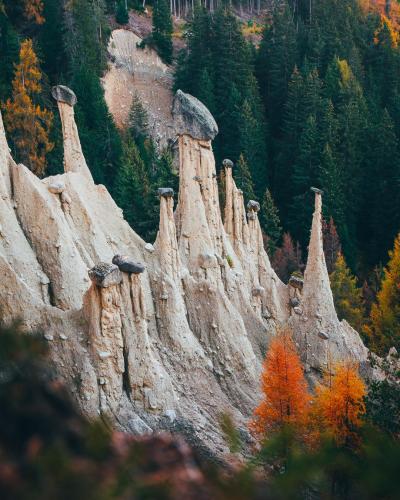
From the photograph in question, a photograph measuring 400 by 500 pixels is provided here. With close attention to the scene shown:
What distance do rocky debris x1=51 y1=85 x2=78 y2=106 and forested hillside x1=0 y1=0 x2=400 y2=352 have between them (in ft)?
52.4

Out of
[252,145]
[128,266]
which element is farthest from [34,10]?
[128,266]

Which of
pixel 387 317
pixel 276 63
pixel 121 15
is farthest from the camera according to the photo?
pixel 121 15

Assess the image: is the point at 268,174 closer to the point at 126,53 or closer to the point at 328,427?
the point at 126,53

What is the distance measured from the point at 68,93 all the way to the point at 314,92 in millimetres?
35982

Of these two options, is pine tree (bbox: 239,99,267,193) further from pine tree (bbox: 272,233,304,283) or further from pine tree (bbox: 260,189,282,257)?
pine tree (bbox: 272,233,304,283)

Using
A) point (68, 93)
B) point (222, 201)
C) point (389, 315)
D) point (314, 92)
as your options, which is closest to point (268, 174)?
point (314, 92)

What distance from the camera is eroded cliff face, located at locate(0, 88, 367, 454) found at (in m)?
18.6

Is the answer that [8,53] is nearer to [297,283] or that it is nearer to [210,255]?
[297,283]

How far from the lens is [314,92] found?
56.8 metres

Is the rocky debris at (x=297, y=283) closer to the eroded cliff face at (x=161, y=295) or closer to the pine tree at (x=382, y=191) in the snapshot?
the eroded cliff face at (x=161, y=295)

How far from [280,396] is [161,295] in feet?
15.6

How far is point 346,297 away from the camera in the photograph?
40.5m

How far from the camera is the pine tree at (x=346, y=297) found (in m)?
39.1

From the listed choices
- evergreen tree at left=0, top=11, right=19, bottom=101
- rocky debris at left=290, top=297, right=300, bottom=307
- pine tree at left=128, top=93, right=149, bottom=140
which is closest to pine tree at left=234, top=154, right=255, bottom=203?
pine tree at left=128, top=93, right=149, bottom=140
